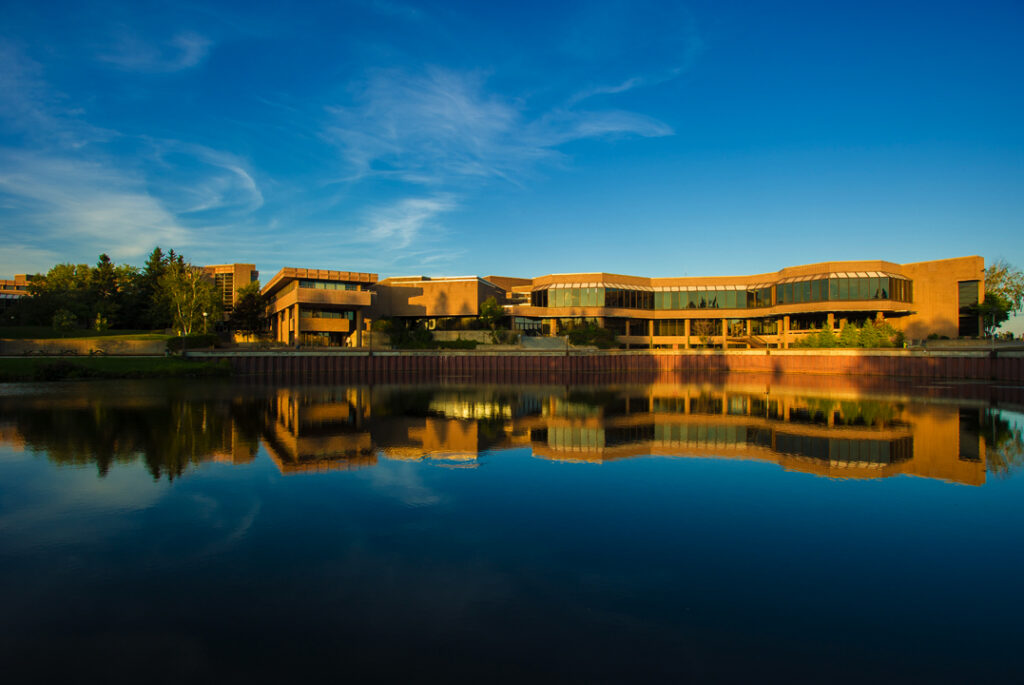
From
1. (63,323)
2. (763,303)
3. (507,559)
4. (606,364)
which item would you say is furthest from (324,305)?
(507,559)

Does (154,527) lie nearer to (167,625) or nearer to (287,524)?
(287,524)

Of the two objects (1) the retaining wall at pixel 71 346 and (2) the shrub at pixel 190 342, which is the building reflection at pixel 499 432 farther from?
(1) the retaining wall at pixel 71 346

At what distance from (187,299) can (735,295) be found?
8342 centimetres

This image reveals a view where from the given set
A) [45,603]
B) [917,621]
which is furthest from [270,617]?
[917,621]

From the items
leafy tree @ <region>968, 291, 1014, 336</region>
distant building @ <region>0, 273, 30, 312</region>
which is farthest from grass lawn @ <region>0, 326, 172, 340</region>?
distant building @ <region>0, 273, 30, 312</region>

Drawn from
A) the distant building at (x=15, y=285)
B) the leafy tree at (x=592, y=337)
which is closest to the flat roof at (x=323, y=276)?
the leafy tree at (x=592, y=337)

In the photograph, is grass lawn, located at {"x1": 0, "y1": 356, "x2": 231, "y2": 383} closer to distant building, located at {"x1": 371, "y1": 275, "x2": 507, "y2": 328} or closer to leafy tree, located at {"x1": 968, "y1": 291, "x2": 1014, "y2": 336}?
distant building, located at {"x1": 371, "y1": 275, "x2": 507, "y2": 328}

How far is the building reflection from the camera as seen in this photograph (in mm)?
16172

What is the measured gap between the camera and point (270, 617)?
21.8 feet

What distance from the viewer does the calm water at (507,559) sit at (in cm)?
591

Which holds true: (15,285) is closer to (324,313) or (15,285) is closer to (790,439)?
(324,313)

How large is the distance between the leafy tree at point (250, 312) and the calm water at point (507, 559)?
88.9m

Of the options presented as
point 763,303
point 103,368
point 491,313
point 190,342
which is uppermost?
point 763,303

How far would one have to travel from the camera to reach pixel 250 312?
337ft
